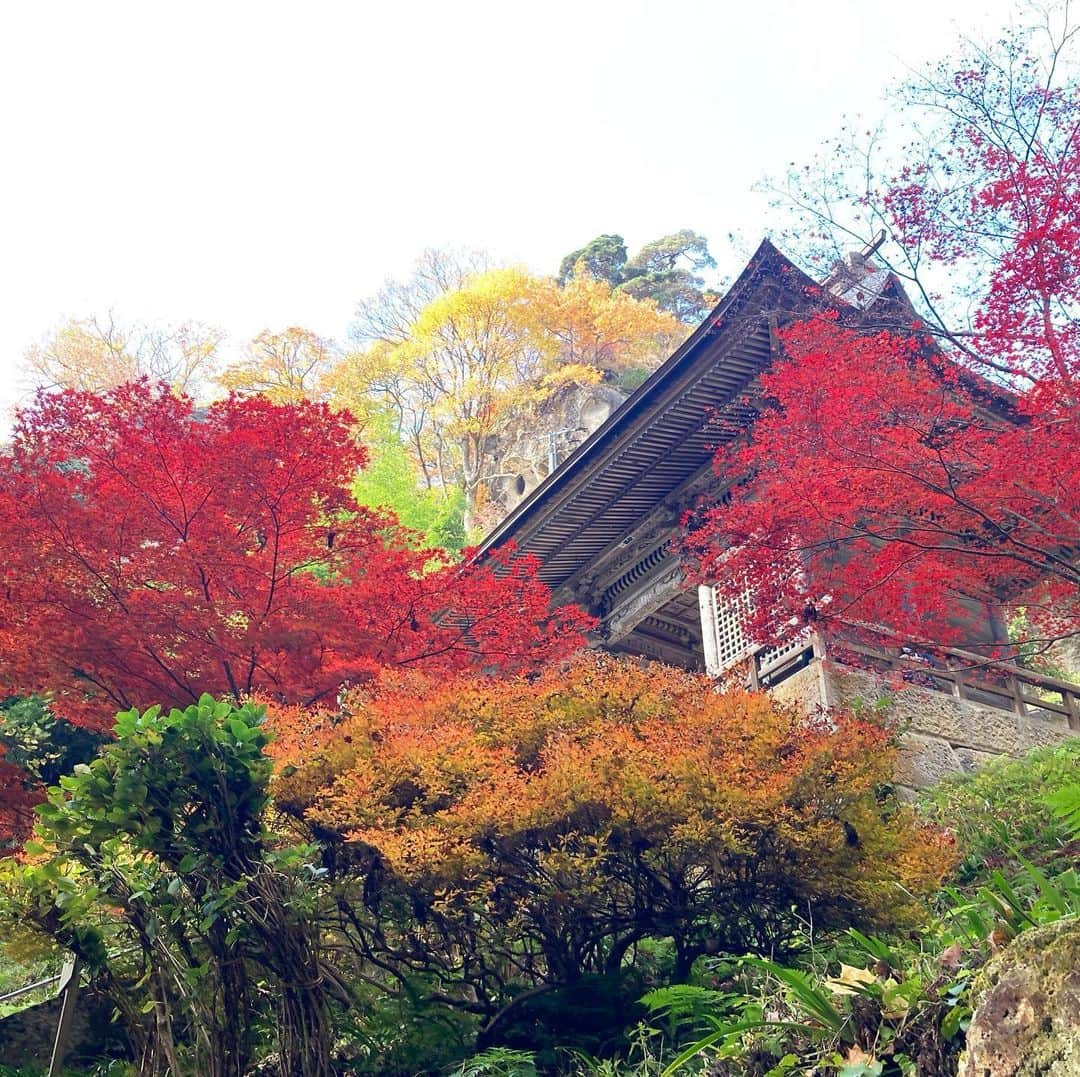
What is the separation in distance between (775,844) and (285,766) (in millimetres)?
3132

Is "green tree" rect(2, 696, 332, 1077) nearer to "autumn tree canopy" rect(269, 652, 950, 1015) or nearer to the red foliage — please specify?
"autumn tree canopy" rect(269, 652, 950, 1015)

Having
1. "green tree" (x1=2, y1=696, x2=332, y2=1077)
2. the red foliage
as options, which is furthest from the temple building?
"green tree" (x1=2, y1=696, x2=332, y2=1077)

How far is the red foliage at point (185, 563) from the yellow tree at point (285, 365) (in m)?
22.2

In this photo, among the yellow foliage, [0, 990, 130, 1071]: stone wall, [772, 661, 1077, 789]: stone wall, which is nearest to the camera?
the yellow foliage

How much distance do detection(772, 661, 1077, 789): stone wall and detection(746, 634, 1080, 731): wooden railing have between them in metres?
0.13

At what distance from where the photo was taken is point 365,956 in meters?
6.80

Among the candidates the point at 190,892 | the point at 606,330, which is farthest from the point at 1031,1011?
the point at 606,330

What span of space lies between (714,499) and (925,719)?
369 cm

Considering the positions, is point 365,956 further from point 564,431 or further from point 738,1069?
point 564,431

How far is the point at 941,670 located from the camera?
10734 millimetres

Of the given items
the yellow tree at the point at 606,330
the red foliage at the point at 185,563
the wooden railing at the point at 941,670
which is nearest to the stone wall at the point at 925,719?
the wooden railing at the point at 941,670

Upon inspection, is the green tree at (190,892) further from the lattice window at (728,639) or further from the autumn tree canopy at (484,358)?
the autumn tree canopy at (484,358)

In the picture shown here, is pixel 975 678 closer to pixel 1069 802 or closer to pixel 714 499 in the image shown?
pixel 714 499

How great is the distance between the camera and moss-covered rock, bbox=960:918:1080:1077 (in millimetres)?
3184
